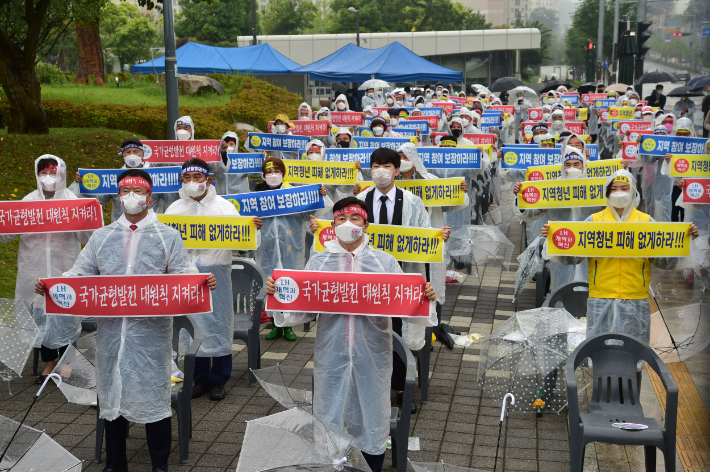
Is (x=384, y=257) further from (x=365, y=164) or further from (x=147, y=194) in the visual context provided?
(x=365, y=164)

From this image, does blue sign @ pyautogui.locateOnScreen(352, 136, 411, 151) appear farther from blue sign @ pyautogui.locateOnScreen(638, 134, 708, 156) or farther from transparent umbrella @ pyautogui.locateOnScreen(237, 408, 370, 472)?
transparent umbrella @ pyautogui.locateOnScreen(237, 408, 370, 472)

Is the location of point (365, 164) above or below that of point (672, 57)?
below

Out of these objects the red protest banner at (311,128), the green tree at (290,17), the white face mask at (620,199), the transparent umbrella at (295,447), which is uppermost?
the green tree at (290,17)

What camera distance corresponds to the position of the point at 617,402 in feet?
16.4

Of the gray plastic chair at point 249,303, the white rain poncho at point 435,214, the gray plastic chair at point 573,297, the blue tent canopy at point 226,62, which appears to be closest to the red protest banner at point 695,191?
the gray plastic chair at point 573,297

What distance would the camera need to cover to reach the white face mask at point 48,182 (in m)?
6.97

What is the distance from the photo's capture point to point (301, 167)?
9977mm

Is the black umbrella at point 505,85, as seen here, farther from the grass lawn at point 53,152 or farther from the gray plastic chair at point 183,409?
the gray plastic chair at point 183,409

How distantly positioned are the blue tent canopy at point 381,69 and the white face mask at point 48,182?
934 inches

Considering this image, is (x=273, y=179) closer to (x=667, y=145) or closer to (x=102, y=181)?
(x=102, y=181)

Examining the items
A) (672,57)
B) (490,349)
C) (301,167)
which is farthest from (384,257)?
(301,167)

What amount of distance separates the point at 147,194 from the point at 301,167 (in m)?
5.02

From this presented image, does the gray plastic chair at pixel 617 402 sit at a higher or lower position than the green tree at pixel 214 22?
lower

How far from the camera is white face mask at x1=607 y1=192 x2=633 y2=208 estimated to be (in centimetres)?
571
